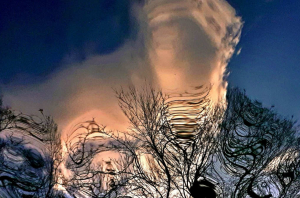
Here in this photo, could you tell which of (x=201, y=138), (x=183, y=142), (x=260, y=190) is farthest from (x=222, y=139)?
(x=260, y=190)

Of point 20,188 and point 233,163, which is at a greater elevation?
point 20,188

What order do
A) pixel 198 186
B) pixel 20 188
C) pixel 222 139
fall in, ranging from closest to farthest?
pixel 198 186 → pixel 222 139 → pixel 20 188

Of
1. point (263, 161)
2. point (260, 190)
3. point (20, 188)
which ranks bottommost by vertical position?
point (260, 190)

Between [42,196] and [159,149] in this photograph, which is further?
[42,196]

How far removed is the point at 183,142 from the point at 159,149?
1077mm

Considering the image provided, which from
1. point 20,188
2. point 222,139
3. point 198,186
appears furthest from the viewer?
point 20,188

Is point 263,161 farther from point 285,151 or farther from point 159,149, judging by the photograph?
point 159,149

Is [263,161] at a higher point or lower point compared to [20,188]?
lower

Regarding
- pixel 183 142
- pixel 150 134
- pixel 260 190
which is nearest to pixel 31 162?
pixel 150 134

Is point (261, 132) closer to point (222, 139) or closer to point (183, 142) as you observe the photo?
point (222, 139)

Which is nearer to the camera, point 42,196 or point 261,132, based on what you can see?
point 261,132

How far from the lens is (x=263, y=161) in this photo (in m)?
8.17

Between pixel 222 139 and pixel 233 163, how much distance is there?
121 cm

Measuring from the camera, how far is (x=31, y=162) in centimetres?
880
